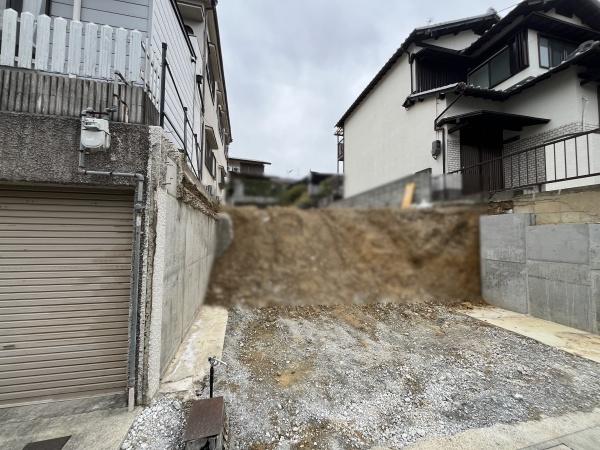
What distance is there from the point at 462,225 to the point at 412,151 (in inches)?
255

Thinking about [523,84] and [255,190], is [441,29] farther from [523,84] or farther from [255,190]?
[255,190]

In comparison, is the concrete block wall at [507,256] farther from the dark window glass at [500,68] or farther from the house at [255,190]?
the dark window glass at [500,68]

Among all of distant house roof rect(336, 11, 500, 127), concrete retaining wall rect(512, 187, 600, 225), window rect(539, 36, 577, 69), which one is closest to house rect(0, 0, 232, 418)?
concrete retaining wall rect(512, 187, 600, 225)

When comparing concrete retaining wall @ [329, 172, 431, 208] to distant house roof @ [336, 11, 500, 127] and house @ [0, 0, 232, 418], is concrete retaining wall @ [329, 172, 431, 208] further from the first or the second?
distant house roof @ [336, 11, 500, 127]

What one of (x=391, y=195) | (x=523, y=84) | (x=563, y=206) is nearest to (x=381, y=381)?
(x=391, y=195)

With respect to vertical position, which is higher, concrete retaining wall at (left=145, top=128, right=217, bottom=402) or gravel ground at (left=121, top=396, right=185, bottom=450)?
concrete retaining wall at (left=145, top=128, right=217, bottom=402)

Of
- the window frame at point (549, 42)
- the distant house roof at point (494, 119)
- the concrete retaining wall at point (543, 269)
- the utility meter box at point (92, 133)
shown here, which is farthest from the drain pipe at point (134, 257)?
the window frame at point (549, 42)

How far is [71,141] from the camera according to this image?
102 inches

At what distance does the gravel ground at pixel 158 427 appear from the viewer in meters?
2.19

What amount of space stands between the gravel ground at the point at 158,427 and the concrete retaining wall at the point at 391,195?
261 cm

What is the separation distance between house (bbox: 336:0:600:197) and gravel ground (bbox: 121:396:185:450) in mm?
6112

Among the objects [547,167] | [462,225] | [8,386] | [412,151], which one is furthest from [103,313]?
[547,167]

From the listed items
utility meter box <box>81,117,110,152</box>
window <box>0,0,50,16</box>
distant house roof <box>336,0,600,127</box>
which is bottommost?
utility meter box <box>81,117,110,152</box>

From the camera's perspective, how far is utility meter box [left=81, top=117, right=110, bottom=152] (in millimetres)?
2508
